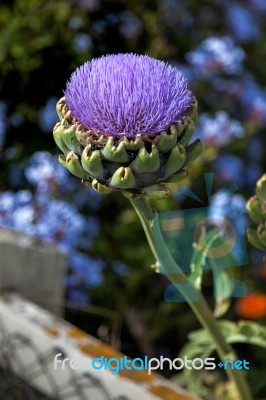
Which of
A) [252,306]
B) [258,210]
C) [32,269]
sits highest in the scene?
[258,210]

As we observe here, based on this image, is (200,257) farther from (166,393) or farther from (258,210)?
(166,393)

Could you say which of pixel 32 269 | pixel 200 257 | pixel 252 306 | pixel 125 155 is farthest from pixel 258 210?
pixel 252 306

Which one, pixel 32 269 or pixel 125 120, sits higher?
pixel 125 120

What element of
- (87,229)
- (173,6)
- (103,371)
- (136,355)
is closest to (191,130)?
(103,371)

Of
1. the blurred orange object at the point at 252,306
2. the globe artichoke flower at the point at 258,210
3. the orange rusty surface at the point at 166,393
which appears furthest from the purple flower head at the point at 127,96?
the blurred orange object at the point at 252,306

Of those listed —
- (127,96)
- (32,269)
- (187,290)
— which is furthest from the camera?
(32,269)
